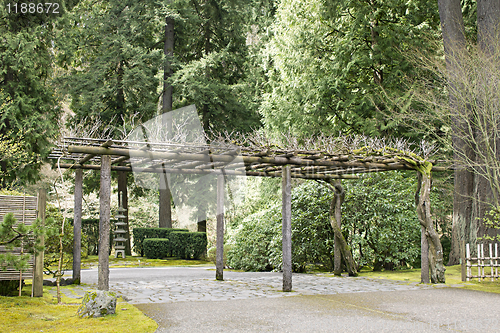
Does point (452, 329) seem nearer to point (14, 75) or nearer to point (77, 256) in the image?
point (77, 256)

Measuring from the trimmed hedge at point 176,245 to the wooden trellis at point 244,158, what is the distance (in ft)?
22.0

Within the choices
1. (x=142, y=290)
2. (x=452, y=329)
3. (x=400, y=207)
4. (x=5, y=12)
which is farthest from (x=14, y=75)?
(x=452, y=329)

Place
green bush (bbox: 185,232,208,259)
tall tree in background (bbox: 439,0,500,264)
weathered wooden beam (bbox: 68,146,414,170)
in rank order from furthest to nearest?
green bush (bbox: 185,232,208,259) < tall tree in background (bbox: 439,0,500,264) < weathered wooden beam (bbox: 68,146,414,170)

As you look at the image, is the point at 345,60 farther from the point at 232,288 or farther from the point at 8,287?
the point at 8,287

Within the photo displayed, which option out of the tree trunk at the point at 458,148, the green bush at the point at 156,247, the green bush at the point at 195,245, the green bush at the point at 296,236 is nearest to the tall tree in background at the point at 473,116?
the tree trunk at the point at 458,148

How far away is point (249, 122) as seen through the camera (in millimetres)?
18641

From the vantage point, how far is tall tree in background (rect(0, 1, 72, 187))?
13336 millimetres

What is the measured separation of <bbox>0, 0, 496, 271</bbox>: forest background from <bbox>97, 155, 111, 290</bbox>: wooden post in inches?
166

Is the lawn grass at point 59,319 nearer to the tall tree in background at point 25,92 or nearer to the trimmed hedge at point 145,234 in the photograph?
the tall tree in background at point 25,92

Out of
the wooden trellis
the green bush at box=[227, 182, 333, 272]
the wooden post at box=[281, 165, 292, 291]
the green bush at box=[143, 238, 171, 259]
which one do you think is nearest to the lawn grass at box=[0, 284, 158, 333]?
the wooden trellis

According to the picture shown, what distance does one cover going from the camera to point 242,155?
7.38 meters

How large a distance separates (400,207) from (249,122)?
919 cm

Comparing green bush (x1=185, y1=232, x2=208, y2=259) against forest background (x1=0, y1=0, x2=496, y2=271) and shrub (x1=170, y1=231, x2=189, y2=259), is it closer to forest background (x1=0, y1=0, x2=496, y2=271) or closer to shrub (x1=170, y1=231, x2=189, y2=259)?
shrub (x1=170, y1=231, x2=189, y2=259)

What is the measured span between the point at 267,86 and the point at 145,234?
27.5ft
